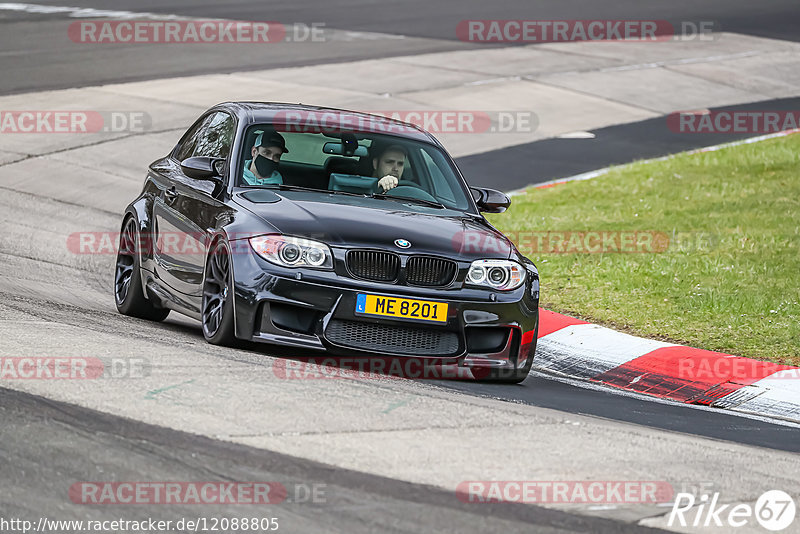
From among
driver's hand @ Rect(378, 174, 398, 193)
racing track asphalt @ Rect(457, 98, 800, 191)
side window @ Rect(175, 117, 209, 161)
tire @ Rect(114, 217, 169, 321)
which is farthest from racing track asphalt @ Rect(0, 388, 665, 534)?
racing track asphalt @ Rect(457, 98, 800, 191)

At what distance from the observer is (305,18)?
3109 cm

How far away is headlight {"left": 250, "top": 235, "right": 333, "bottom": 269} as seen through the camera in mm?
7711

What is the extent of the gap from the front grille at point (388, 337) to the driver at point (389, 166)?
4.79 feet

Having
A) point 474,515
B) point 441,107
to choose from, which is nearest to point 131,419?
point 474,515

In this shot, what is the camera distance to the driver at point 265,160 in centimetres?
877

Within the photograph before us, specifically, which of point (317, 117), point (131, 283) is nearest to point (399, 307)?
point (317, 117)

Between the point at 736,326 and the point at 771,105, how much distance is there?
14208 millimetres

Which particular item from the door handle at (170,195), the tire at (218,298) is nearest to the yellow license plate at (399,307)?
the tire at (218,298)

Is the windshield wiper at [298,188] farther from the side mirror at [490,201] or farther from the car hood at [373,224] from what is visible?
the side mirror at [490,201]

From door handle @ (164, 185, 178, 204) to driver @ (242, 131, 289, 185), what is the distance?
0.73m

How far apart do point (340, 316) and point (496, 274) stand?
1.05 metres

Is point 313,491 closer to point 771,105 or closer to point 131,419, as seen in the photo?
point 131,419

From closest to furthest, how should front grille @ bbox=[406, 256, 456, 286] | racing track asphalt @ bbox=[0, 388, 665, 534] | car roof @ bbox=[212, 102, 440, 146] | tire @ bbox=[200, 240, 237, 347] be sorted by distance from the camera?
racing track asphalt @ bbox=[0, 388, 665, 534]
front grille @ bbox=[406, 256, 456, 286]
tire @ bbox=[200, 240, 237, 347]
car roof @ bbox=[212, 102, 440, 146]

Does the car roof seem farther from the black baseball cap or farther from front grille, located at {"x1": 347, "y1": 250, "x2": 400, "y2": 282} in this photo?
front grille, located at {"x1": 347, "y1": 250, "x2": 400, "y2": 282}
